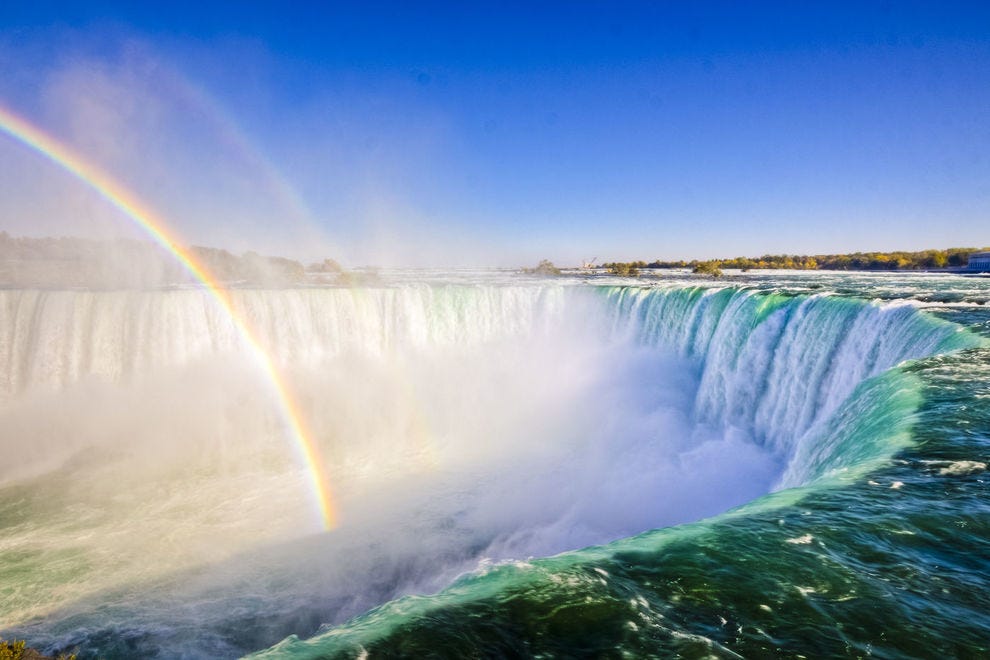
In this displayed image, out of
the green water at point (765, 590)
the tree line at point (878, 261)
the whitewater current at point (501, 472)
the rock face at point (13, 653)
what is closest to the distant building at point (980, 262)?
the tree line at point (878, 261)

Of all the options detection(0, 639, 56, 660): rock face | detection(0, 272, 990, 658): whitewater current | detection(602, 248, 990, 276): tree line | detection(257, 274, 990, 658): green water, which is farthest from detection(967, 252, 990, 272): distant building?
detection(0, 639, 56, 660): rock face

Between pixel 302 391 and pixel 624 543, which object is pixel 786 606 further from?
pixel 302 391

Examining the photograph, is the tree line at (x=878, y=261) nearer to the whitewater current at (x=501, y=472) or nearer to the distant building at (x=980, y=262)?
the distant building at (x=980, y=262)

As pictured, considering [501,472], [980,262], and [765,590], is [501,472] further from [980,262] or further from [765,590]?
[980,262]

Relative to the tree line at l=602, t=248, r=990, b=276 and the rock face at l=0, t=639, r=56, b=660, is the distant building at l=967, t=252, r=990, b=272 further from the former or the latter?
the rock face at l=0, t=639, r=56, b=660

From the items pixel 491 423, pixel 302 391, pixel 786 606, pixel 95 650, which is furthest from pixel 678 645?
pixel 302 391

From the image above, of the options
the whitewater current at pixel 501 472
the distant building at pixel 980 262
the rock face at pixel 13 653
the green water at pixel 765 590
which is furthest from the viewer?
the distant building at pixel 980 262

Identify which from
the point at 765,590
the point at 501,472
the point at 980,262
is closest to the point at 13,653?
the point at 765,590
